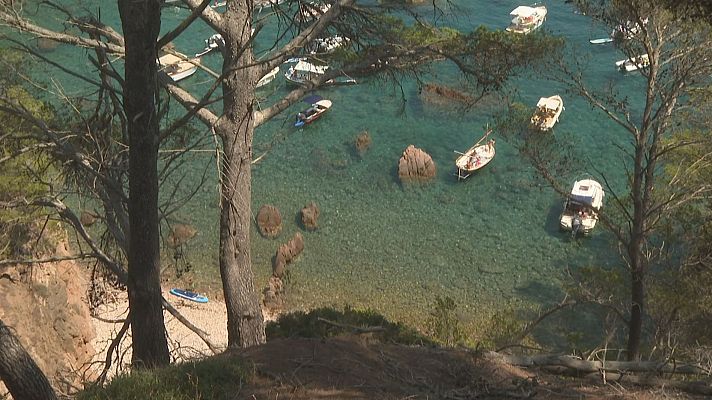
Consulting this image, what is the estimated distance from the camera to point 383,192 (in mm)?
25406

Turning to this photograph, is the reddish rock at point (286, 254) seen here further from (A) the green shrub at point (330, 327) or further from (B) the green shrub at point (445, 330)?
(A) the green shrub at point (330, 327)

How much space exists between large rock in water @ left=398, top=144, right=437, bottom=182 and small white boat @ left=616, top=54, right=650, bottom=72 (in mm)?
7229

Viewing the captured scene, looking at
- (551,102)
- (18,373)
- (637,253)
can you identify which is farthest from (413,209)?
(18,373)

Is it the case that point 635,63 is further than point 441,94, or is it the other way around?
point 441,94

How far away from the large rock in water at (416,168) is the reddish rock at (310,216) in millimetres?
3447

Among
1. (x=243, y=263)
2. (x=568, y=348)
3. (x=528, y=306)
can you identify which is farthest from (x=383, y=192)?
(x=243, y=263)

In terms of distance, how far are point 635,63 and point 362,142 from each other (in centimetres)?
1538

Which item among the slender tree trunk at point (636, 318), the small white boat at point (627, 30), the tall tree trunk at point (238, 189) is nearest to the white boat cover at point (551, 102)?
the small white boat at point (627, 30)

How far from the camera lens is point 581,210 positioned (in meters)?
23.0

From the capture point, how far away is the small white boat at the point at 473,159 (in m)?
25.6

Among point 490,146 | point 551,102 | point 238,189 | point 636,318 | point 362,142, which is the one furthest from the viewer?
point 362,142

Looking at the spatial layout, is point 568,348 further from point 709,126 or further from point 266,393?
point 266,393

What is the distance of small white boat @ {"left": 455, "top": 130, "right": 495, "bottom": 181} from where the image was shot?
2558 cm

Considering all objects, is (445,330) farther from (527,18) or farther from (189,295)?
(527,18)
